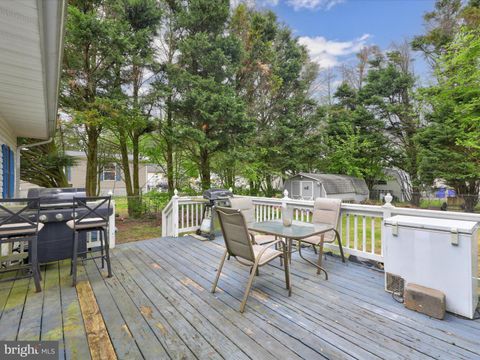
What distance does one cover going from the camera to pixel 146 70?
9.55 m

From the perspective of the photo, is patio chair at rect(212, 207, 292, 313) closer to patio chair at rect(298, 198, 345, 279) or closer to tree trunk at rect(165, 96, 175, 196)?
patio chair at rect(298, 198, 345, 279)

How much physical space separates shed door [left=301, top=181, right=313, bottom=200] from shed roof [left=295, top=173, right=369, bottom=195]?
563mm

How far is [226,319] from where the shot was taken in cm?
235

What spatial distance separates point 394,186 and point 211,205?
19.9 m

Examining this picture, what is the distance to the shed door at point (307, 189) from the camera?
51.2 feet

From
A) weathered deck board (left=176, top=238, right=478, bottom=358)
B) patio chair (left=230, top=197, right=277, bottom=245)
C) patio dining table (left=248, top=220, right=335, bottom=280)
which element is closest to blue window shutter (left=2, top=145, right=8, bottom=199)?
patio chair (left=230, top=197, right=277, bottom=245)

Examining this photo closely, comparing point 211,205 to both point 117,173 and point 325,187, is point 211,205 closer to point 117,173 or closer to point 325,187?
point 325,187

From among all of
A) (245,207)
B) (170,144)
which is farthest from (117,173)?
(245,207)

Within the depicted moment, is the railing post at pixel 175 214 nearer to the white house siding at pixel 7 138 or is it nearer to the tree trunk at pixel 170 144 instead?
the white house siding at pixel 7 138

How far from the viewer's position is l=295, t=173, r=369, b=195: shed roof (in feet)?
50.4

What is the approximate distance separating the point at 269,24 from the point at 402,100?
1223 cm

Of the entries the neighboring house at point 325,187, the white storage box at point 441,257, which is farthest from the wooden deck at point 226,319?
the neighboring house at point 325,187

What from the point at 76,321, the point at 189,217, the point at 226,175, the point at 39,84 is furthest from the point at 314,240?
the point at 226,175

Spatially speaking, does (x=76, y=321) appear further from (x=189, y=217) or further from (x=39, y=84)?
(x=189, y=217)
